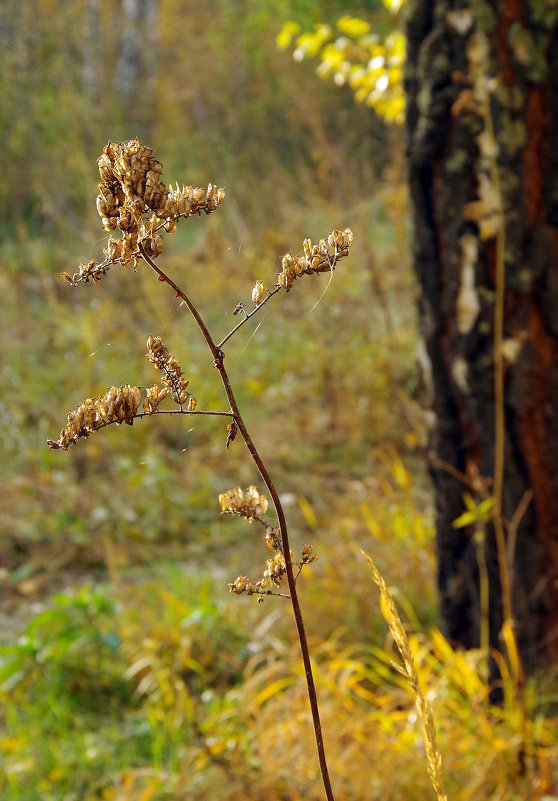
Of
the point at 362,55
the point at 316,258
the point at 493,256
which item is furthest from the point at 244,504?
the point at 362,55

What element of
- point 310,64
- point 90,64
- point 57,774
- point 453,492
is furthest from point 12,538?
point 90,64

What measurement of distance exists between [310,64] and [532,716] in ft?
29.7

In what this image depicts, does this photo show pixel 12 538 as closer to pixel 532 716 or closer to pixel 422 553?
pixel 422 553

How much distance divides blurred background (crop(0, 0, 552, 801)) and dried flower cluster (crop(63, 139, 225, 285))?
0.08 metres

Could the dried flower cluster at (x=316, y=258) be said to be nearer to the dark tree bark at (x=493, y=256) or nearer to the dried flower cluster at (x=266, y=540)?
the dried flower cluster at (x=266, y=540)

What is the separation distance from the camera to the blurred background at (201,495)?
87.7 inches

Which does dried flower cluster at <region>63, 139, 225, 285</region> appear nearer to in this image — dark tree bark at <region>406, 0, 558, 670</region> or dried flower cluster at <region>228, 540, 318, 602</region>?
dried flower cluster at <region>228, 540, 318, 602</region>

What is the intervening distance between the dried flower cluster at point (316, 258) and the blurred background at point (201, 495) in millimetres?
46

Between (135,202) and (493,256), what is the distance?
65.6 inches

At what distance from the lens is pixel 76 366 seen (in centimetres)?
579

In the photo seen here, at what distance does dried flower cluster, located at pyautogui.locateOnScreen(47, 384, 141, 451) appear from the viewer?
564 mm

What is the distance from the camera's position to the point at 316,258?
23.4 inches

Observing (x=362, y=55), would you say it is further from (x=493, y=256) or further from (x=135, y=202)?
(x=135, y=202)

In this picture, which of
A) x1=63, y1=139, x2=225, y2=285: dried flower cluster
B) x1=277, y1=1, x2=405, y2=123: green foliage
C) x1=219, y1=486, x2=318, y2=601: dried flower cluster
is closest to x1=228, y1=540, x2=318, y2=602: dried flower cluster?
x1=219, y1=486, x2=318, y2=601: dried flower cluster
